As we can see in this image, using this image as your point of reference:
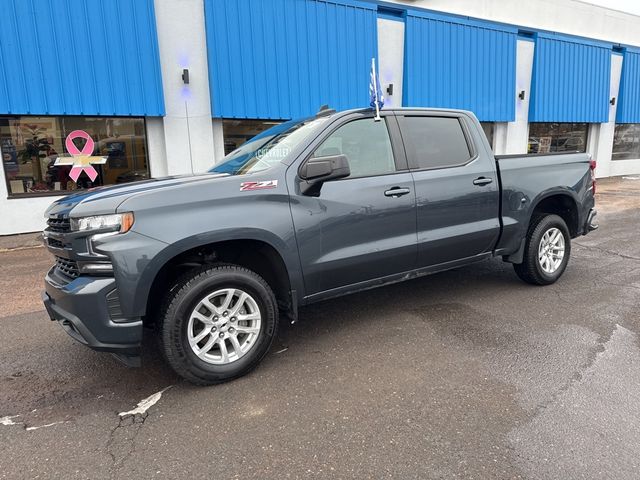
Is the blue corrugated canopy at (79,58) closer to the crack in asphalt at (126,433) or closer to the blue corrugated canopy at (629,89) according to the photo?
the crack in asphalt at (126,433)

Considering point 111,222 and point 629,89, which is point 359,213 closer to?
point 111,222

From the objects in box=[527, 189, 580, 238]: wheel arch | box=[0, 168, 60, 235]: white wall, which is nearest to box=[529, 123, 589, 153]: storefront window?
box=[527, 189, 580, 238]: wheel arch

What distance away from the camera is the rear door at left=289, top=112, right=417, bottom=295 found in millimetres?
3525

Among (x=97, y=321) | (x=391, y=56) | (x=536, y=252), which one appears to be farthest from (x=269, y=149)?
(x=391, y=56)

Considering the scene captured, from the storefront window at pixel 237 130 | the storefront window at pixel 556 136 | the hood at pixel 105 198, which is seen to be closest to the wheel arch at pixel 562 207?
the hood at pixel 105 198

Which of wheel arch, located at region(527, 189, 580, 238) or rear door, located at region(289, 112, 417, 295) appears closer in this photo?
rear door, located at region(289, 112, 417, 295)

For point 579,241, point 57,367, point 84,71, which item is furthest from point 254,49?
point 57,367

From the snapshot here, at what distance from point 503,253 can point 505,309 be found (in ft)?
2.09

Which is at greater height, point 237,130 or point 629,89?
point 629,89

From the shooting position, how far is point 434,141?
4328 millimetres

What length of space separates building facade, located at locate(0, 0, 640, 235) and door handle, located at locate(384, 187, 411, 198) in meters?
7.22

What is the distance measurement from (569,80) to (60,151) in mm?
16120

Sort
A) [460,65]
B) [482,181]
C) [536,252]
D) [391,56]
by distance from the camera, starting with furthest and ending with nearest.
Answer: [460,65], [391,56], [536,252], [482,181]

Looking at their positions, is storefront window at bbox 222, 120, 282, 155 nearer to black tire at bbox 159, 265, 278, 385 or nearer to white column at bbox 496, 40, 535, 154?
black tire at bbox 159, 265, 278, 385
